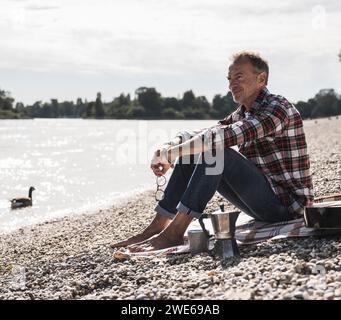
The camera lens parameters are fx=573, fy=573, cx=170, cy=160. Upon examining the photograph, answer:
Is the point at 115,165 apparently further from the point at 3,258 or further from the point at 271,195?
the point at 271,195

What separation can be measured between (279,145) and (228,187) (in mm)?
637

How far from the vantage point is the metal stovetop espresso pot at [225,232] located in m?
5.19

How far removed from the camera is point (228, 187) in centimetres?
559

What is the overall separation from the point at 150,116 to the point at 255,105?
515ft

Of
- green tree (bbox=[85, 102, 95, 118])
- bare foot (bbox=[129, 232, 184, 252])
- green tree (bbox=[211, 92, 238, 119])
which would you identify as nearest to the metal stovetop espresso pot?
bare foot (bbox=[129, 232, 184, 252])

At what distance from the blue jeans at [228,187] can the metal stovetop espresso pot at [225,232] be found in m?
0.19

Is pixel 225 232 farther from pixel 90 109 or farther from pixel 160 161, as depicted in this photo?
pixel 90 109

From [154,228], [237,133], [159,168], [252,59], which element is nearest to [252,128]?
[237,133]

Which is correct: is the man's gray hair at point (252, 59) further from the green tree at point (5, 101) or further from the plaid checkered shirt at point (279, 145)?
the green tree at point (5, 101)

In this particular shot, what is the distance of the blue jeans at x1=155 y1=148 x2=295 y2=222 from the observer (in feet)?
17.3

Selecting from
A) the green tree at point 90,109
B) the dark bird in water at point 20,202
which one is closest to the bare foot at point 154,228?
the dark bird in water at point 20,202
